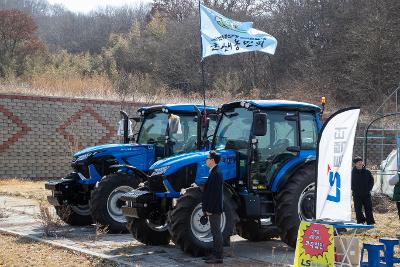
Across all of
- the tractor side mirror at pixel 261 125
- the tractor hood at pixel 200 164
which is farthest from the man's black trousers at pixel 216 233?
the tractor side mirror at pixel 261 125

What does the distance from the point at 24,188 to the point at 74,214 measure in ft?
30.0

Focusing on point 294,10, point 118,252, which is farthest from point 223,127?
point 294,10

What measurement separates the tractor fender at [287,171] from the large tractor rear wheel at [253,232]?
1.10 meters

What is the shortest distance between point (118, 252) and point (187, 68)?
1578 inches

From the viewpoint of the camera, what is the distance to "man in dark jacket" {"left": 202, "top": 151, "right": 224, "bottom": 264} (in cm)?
823

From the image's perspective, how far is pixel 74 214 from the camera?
12398mm

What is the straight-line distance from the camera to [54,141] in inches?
990

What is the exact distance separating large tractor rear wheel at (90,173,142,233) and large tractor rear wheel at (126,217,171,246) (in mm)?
1301

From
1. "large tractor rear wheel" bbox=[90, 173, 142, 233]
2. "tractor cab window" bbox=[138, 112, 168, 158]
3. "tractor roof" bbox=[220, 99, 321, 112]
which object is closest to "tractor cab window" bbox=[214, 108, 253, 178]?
"tractor roof" bbox=[220, 99, 321, 112]

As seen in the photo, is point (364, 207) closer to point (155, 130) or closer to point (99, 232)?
point (155, 130)

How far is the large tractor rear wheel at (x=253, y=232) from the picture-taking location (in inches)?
416

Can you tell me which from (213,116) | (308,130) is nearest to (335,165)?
(308,130)

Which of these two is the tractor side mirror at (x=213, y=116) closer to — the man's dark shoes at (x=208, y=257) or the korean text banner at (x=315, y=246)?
the man's dark shoes at (x=208, y=257)

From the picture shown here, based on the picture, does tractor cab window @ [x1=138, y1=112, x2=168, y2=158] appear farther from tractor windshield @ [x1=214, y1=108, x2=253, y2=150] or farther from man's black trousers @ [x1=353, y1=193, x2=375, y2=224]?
man's black trousers @ [x1=353, y1=193, x2=375, y2=224]
